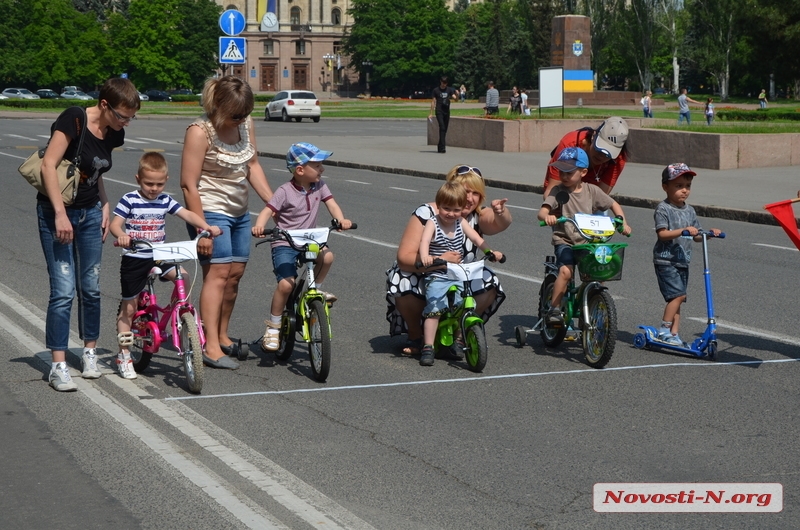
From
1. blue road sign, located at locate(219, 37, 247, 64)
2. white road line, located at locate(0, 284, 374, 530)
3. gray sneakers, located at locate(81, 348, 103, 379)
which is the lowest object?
white road line, located at locate(0, 284, 374, 530)

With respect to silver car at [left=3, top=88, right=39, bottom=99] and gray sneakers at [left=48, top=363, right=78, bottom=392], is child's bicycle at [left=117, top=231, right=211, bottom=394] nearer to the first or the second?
gray sneakers at [left=48, top=363, right=78, bottom=392]

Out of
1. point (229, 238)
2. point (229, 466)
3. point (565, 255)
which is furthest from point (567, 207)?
point (229, 466)

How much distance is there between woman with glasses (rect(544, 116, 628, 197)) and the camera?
791 centimetres

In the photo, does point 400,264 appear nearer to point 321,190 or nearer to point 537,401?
point 321,190

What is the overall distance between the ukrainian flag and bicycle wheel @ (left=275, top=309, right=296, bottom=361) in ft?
179

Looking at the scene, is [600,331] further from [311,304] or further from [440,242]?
[311,304]

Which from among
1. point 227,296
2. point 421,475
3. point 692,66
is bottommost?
point 421,475

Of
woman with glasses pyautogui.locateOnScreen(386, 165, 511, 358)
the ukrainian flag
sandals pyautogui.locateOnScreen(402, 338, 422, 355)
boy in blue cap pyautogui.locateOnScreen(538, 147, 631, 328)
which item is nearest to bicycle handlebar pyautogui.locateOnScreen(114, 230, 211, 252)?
woman with glasses pyautogui.locateOnScreen(386, 165, 511, 358)

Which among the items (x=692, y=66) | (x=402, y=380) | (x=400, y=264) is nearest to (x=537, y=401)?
(x=402, y=380)

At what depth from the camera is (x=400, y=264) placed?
25.4 ft

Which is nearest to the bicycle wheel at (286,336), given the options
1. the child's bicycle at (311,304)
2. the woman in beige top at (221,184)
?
the child's bicycle at (311,304)

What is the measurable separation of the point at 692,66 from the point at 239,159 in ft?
398

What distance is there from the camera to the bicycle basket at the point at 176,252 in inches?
264

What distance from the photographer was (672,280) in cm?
798
